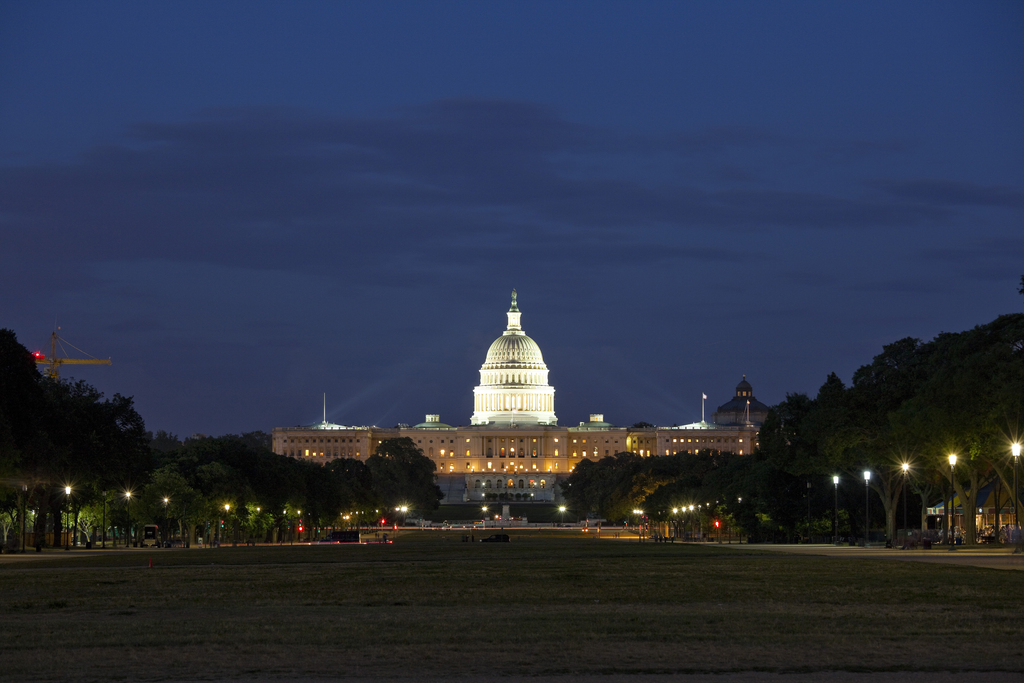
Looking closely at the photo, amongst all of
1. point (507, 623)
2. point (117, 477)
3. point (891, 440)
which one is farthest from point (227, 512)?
point (507, 623)

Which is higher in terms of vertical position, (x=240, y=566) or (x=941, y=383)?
(x=941, y=383)

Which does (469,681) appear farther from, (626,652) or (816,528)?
(816,528)

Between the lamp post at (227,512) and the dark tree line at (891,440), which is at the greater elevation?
the dark tree line at (891,440)

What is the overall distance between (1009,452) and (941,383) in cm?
612

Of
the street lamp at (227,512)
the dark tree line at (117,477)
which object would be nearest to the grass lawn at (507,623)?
the dark tree line at (117,477)

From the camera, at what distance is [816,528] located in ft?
295

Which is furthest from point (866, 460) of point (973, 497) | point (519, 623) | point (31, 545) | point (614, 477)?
point (614, 477)

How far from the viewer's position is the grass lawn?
1914cm

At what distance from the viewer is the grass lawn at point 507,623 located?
62.8 ft

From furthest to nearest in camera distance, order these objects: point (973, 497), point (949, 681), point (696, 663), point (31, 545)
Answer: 1. point (31, 545)
2. point (973, 497)
3. point (696, 663)
4. point (949, 681)

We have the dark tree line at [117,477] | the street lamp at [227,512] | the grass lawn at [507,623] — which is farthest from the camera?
the street lamp at [227,512]

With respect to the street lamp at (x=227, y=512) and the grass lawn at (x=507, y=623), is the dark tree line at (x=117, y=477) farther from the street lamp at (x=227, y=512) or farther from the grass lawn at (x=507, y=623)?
the grass lawn at (x=507, y=623)

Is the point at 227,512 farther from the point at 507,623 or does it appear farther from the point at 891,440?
the point at 507,623

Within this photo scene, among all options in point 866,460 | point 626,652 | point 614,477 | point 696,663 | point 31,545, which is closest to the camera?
point 696,663
